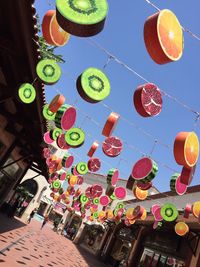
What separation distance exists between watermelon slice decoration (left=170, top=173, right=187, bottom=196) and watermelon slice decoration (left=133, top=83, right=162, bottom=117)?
10.8ft

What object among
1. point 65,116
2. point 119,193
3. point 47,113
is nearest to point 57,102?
point 65,116

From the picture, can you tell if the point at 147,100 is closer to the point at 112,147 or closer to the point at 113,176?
the point at 112,147

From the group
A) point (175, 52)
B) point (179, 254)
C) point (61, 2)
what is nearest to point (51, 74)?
point (61, 2)

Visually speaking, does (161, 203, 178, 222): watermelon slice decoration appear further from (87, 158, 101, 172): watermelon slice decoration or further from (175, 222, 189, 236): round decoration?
(87, 158, 101, 172): watermelon slice decoration

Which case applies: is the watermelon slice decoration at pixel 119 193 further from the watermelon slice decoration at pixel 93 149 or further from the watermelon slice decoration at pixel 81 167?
the watermelon slice decoration at pixel 93 149

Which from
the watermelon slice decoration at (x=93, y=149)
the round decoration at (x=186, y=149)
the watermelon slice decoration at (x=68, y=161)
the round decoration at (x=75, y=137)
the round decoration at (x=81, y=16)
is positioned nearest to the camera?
the round decoration at (x=81, y=16)

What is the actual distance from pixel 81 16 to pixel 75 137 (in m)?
5.59

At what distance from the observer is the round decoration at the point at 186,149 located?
5113 millimetres

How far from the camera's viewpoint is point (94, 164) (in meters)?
12.2

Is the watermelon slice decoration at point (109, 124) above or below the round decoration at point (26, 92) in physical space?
above

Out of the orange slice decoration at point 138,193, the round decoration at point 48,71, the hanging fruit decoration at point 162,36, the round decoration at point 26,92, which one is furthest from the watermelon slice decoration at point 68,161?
the hanging fruit decoration at point 162,36

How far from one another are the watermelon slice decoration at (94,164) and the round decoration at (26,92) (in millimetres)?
5423

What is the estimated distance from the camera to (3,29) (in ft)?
18.0

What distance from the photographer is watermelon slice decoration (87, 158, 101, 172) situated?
12131 mm
